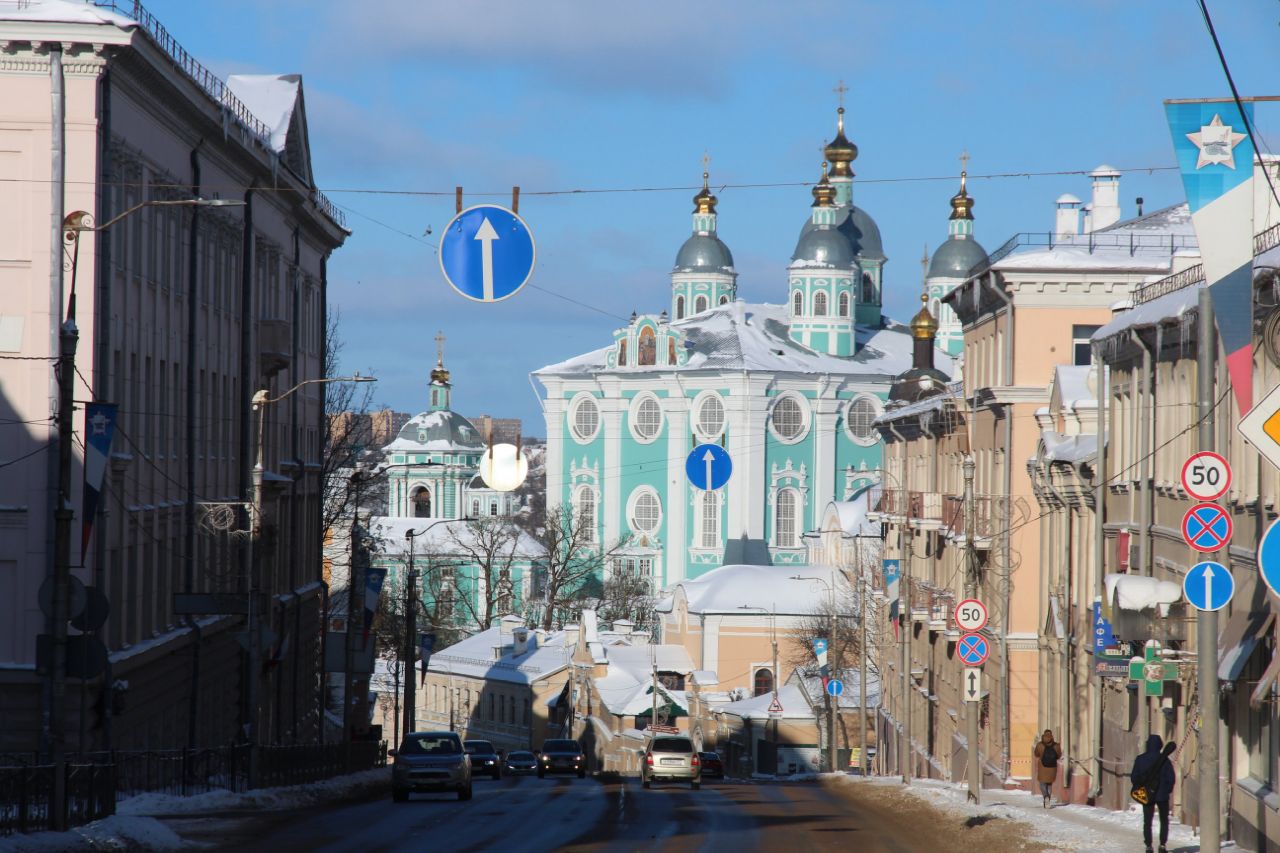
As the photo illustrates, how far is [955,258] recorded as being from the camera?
124 metres

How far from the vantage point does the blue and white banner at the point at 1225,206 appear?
17906 mm

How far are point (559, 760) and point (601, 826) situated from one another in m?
32.7

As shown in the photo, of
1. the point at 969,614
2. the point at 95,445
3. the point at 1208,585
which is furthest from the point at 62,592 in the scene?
the point at 969,614

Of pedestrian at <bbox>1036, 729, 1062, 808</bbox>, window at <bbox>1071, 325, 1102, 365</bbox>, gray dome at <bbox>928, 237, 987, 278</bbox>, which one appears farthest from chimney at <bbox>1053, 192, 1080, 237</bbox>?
gray dome at <bbox>928, 237, 987, 278</bbox>

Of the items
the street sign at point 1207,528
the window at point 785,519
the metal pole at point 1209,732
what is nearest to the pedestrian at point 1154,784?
the metal pole at point 1209,732

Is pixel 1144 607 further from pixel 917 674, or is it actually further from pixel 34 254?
pixel 917 674

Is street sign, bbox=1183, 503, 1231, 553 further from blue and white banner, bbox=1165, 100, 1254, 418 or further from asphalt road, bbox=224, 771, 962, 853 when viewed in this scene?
Result: asphalt road, bbox=224, 771, 962, 853

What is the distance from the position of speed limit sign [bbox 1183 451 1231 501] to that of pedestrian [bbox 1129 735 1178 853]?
182 inches

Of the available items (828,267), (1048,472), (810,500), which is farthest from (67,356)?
(828,267)

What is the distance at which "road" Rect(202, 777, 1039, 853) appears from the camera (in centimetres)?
2011

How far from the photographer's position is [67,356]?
18859 mm

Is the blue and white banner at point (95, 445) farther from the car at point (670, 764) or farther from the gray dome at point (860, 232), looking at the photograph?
the gray dome at point (860, 232)

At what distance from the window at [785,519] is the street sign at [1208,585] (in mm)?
89626

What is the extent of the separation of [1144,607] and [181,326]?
18733mm
